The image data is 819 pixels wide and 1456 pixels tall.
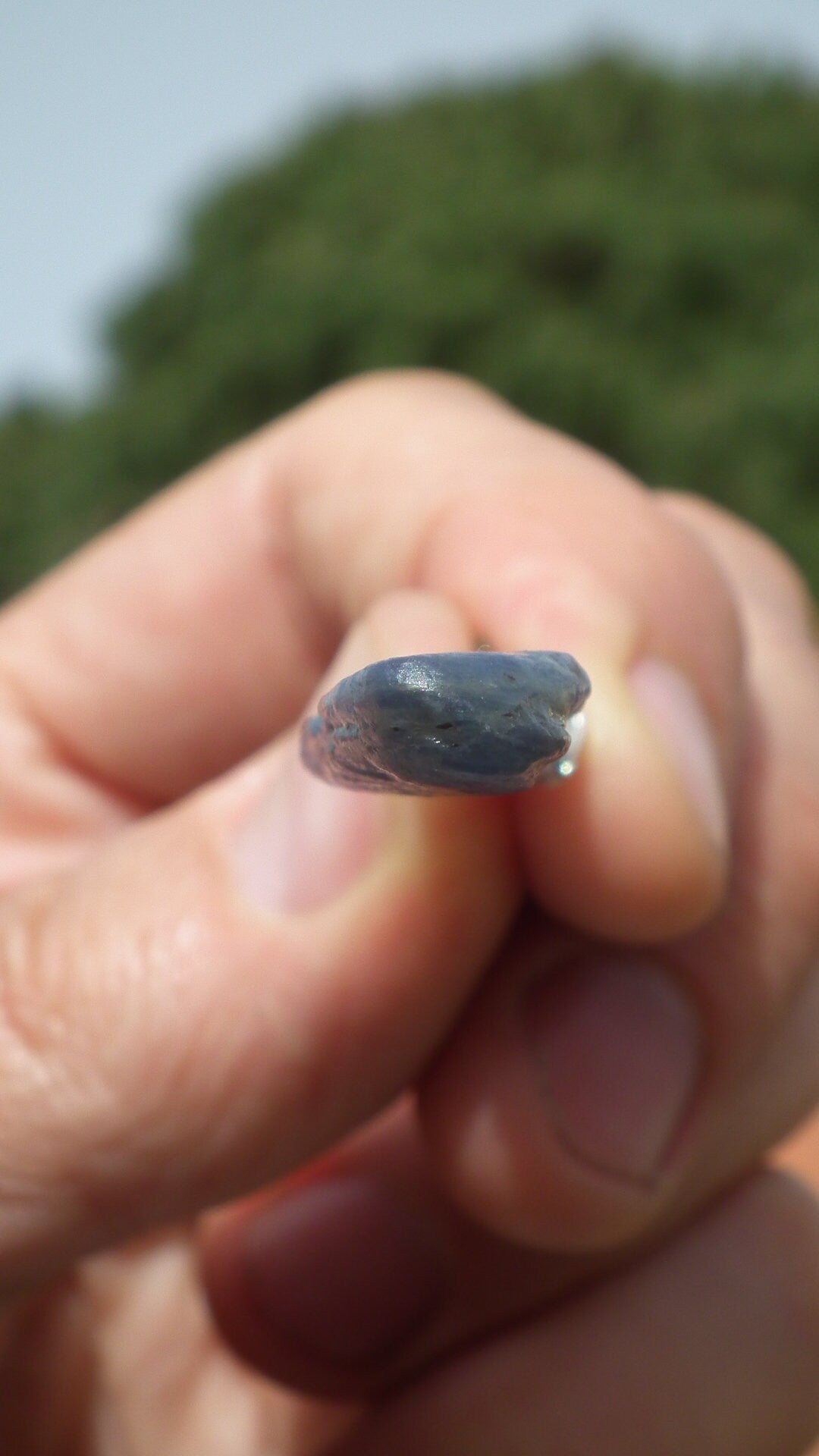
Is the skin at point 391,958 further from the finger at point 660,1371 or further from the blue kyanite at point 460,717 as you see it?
the blue kyanite at point 460,717

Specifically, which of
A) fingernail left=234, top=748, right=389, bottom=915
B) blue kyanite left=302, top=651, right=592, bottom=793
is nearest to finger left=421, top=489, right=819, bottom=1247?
fingernail left=234, top=748, right=389, bottom=915

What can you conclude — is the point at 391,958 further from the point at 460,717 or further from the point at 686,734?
the point at 460,717

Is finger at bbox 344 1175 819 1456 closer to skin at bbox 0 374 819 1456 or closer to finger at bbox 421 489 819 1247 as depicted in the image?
skin at bbox 0 374 819 1456

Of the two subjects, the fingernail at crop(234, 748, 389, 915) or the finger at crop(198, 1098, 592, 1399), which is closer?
the fingernail at crop(234, 748, 389, 915)

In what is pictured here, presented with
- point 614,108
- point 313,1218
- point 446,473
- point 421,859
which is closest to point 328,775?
point 421,859

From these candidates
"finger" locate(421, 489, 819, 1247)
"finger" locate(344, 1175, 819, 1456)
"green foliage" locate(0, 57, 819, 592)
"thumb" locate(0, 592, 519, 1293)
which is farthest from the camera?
"green foliage" locate(0, 57, 819, 592)

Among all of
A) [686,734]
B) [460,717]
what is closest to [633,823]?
[686,734]

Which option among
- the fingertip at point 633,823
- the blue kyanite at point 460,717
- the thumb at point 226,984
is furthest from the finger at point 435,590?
the blue kyanite at point 460,717
